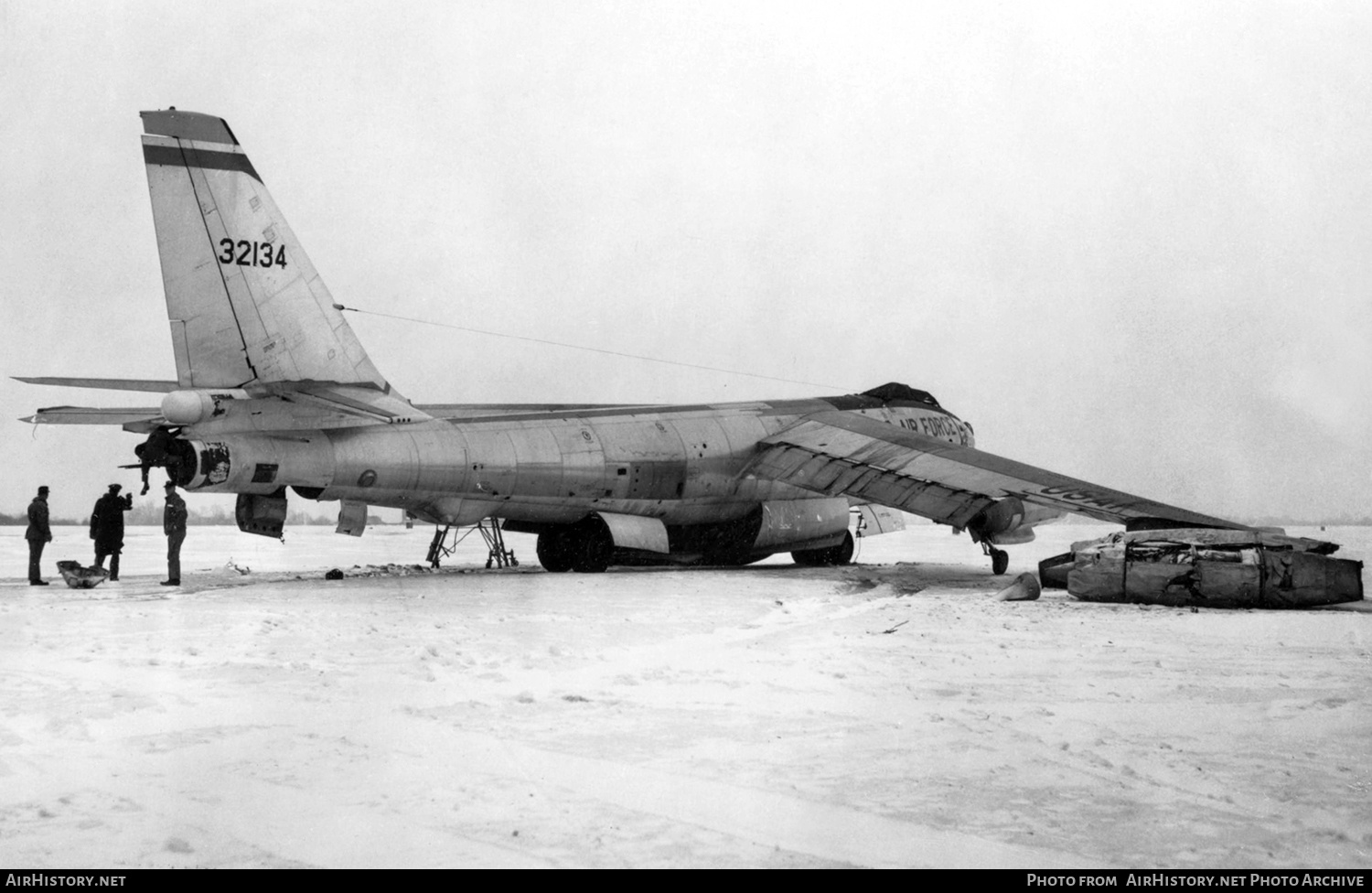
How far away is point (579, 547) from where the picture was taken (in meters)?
18.2

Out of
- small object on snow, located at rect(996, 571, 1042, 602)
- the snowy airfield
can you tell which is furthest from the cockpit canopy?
the snowy airfield

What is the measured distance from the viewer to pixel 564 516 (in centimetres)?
1786

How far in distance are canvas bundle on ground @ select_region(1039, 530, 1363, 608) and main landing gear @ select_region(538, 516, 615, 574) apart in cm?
686

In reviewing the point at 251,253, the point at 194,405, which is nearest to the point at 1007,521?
the point at 251,253

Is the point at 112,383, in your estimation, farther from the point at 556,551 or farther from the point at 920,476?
the point at 920,476

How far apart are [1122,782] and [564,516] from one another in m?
13.2

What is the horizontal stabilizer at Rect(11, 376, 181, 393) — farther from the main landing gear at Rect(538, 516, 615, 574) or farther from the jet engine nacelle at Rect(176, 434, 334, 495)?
the main landing gear at Rect(538, 516, 615, 574)

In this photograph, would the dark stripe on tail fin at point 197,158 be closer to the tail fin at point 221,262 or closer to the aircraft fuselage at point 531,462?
the tail fin at point 221,262

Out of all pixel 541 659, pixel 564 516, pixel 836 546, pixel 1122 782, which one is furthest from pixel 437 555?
pixel 1122 782

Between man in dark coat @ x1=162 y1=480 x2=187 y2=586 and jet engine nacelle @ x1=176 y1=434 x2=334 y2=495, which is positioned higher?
jet engine nacelle @ x1=176 y1=434 x2=334 y2=495

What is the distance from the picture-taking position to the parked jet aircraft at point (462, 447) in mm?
13570

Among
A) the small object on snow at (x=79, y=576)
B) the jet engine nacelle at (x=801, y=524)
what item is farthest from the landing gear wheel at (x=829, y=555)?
the small object on snow at (x=79, y=576)

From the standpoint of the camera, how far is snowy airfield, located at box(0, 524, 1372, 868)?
4.31 m
